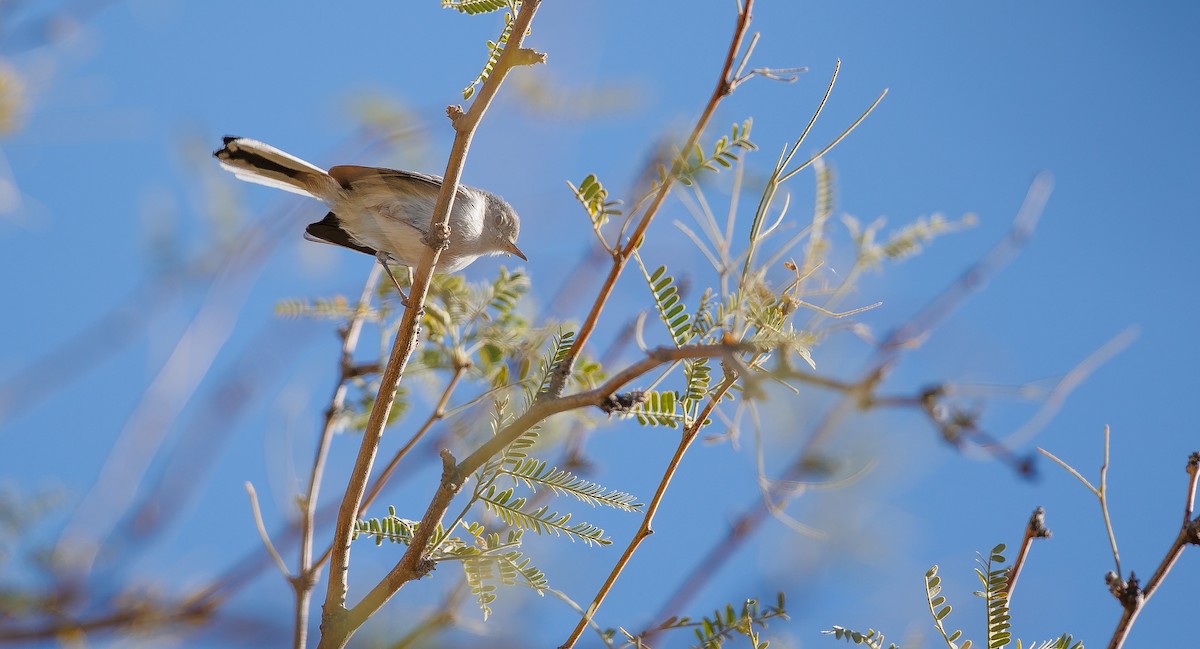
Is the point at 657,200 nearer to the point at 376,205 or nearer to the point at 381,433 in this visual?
the point at 381,433

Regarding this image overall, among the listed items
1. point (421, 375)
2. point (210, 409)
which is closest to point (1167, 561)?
point (421, 375)

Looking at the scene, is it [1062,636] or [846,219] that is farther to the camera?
[846,219]

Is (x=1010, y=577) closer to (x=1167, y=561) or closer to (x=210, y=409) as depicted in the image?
(x=1167, y=561)

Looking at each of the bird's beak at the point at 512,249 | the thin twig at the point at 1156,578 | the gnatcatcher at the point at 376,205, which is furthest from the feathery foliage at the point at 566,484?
the bird's beak at the point at 512,249

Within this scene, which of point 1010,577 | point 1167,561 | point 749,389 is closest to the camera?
point 749,389

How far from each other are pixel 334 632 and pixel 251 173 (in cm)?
210

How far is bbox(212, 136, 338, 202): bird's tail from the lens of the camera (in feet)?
10.2

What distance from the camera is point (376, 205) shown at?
3.58 metres

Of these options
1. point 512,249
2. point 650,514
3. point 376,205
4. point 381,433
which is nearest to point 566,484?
point 650,514

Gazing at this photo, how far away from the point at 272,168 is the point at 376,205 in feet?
1.39

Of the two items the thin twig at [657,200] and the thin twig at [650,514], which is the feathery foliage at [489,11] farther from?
the thin twig at [650,514]

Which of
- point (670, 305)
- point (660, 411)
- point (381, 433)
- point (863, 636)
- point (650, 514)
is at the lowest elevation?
point (863, 636)

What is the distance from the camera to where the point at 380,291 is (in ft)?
10.7

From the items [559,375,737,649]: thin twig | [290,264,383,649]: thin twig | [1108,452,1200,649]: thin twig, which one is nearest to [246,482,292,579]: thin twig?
[290,264,383,649]: thin twig
